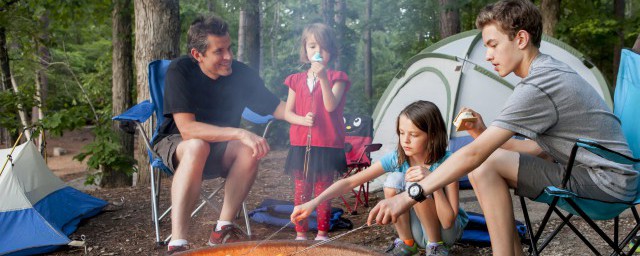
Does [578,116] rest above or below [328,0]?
below

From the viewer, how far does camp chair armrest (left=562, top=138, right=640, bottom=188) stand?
163 cm

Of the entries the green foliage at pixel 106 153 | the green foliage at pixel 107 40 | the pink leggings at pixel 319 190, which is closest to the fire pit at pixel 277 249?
the pink leggings at pixel 319 190

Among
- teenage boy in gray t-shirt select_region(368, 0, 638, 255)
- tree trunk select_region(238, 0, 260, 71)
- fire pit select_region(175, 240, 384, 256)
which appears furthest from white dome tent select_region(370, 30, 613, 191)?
tree trunk select_region(238, 0, 260, 71)

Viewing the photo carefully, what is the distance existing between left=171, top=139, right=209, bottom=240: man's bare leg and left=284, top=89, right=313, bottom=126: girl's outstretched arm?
0.47 meters

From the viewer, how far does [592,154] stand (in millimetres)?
1842

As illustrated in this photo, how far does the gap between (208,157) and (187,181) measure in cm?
23

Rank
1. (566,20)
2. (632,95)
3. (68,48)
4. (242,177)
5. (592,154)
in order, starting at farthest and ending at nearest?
A: (68,48)
(566,20)
(242,177)
(632,95)
(592,154)

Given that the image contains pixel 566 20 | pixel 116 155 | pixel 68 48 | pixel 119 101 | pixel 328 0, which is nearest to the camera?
pixel 116 155

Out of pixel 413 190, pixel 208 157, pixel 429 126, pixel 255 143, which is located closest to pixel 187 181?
pixel 208 157

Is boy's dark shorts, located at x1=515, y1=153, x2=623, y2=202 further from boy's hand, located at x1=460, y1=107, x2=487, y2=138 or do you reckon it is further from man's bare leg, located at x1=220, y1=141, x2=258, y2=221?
man's bare leg, located at x1=220, y1=141, x2=258, y2=221

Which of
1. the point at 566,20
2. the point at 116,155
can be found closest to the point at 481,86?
the point at 116,155

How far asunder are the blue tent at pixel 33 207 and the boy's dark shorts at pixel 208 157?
2.45 feet

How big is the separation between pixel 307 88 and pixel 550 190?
1.38m

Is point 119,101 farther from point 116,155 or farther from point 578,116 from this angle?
point 578,116
